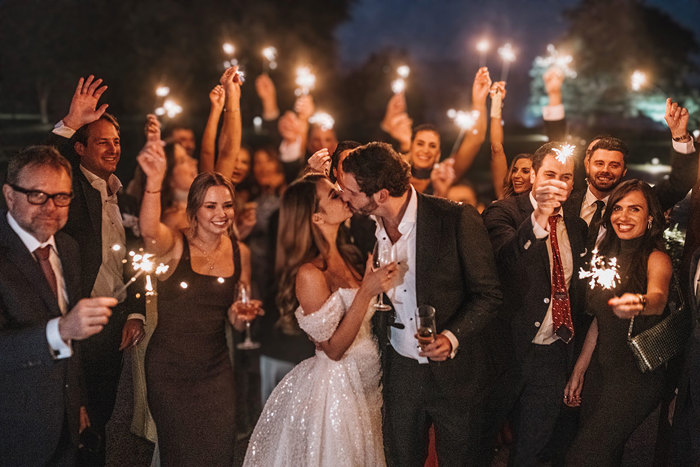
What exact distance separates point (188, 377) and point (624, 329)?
2.66 metres

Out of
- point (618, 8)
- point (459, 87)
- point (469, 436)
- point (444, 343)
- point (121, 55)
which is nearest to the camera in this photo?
point (444, 343)

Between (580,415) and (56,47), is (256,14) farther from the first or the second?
(580,415)

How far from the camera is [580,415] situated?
3.91 meters

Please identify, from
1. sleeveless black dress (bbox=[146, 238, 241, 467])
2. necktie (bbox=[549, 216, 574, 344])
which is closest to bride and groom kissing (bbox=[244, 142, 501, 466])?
sleeveless black dress (bbox=[146, 238, 241, 467])

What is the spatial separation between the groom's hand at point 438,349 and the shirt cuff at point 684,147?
2232 millimetres

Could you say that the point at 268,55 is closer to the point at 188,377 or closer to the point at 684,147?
the point at 188,377

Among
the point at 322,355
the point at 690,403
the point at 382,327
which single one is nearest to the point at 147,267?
the point at 322,355

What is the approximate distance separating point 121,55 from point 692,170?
13.2 meters

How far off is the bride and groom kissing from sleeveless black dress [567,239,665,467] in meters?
0.66

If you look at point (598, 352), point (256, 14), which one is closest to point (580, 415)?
point (598, 352)

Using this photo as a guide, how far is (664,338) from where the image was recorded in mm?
3602

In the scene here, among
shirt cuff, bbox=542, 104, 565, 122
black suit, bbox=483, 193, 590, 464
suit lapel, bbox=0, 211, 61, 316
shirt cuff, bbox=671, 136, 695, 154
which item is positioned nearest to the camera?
suit lapel, bbox=0, 211, 61, 316

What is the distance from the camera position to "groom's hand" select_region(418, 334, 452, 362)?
11.1 feet

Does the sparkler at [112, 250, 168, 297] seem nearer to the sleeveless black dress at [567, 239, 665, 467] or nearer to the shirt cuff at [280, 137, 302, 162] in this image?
the sleeveless black dress at [567, 239, 665, 467]
